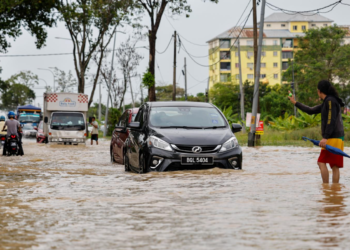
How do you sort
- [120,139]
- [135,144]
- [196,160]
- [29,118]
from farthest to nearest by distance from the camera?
[29,118], [120,139], [135,144], [196,160]

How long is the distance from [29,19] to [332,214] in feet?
89.6

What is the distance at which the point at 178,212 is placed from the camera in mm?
7109

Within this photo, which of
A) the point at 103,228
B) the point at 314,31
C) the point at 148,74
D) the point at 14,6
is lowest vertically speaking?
the point at 103,228

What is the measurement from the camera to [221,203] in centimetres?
778

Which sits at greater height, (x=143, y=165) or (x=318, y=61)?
(x=318, y=61)

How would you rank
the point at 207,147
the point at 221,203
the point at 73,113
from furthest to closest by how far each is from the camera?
1. the point at 73,113
2. the point at 207,147
3. the point at 221,203

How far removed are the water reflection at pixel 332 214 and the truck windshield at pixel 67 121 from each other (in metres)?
26.2

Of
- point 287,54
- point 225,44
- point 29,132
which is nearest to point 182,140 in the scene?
point 29,132

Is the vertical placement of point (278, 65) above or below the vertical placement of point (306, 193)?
above

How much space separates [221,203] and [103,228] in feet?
6.68

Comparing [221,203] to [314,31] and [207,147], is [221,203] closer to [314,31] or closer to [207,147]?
[207,147]

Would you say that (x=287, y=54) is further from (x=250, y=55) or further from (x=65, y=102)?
(x=65, y=102)

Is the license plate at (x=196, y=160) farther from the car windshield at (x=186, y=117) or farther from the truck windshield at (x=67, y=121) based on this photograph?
the truck windshield at (x=67, y=121)

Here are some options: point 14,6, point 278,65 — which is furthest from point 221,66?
point 14,6
